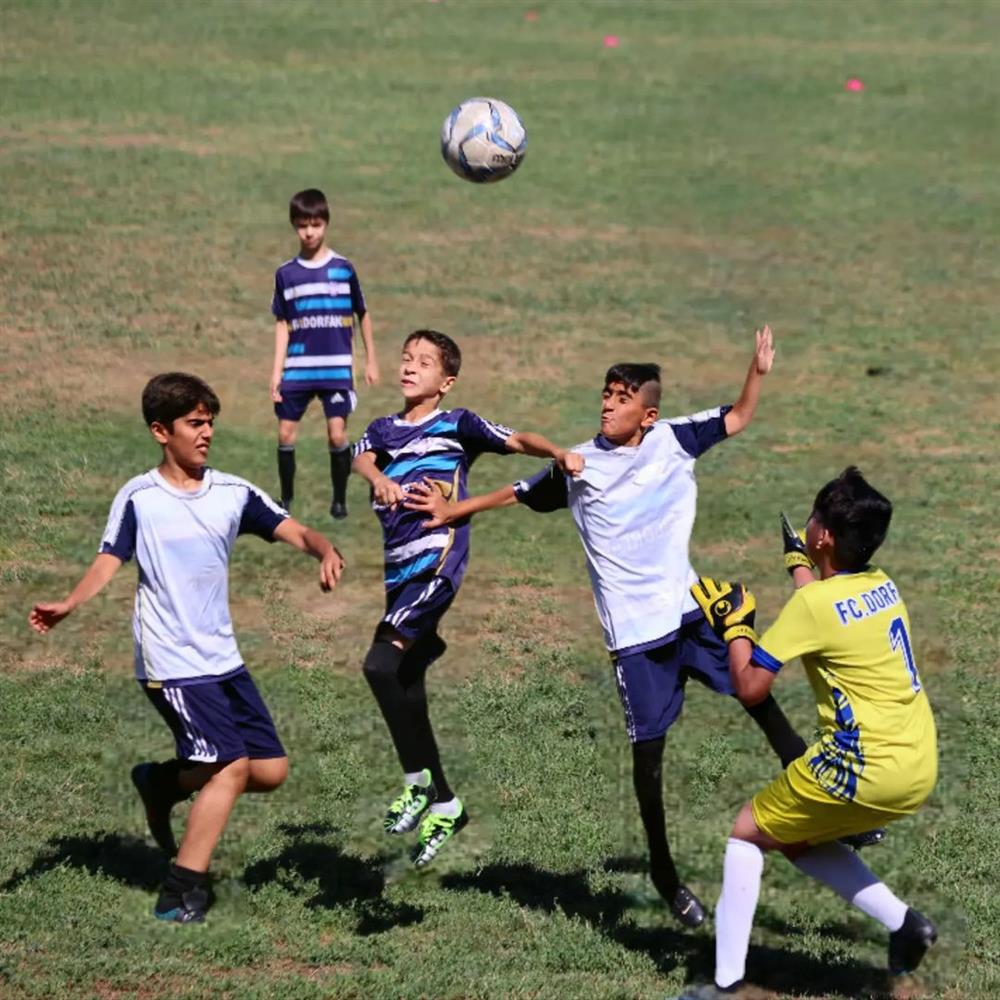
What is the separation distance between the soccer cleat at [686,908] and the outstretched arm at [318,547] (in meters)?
2.10

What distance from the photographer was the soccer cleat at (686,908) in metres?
7.54

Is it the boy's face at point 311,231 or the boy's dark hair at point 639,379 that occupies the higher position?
the boy's face at point 311,231

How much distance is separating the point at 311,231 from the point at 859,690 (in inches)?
306

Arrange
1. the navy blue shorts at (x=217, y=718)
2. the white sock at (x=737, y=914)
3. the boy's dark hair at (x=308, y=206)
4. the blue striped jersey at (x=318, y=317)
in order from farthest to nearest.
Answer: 1. the blue striped jersey at (x=318, y=317)
2. the boy's dark hair at (x=308, y=206)
3. the navy blue shorts at (x=217, y=718)
4. the white sock at (x=737, y=914)

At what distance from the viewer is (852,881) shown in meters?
6.80

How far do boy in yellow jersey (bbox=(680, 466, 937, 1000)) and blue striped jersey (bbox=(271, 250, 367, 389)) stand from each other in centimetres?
712

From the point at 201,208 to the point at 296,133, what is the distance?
13.7ft

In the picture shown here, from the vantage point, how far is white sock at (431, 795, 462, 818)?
783 centimetres

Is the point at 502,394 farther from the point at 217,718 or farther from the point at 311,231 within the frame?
the point at 217,718

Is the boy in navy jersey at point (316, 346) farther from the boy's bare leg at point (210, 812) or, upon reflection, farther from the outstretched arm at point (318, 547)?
the boy's bare leg at point (210, 812)

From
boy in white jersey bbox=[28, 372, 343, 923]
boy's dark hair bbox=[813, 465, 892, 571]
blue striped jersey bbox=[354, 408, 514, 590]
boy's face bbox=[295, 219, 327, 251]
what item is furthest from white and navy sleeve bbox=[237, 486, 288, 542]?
Result: boy's face bbox=[295, 219, 327, 251]

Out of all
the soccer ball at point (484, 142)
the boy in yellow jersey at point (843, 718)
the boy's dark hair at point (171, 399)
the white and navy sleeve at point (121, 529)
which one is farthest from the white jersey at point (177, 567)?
the soccer ball at point (484, 142)

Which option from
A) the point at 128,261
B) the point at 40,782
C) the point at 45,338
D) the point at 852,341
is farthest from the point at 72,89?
the point at 40,782

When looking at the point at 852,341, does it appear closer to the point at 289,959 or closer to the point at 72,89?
the point at 289,959
